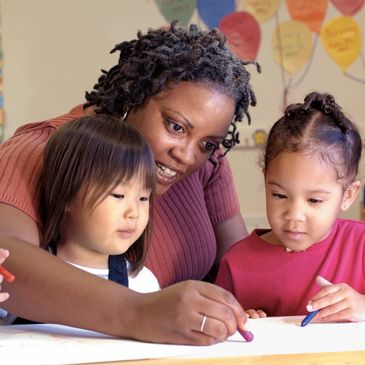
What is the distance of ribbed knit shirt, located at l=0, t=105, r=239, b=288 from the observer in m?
1.27

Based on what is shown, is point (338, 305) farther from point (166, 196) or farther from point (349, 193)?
point (166, 196)

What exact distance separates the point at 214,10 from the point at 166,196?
5.59ft

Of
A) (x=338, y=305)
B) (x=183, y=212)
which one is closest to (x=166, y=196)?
(x=183, y=212)

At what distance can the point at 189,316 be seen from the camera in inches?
31.6

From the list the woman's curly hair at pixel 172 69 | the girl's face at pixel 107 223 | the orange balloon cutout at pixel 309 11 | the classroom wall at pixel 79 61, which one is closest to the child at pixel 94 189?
the girl's face at pixel 107 223

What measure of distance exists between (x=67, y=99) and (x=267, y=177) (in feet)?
6.54

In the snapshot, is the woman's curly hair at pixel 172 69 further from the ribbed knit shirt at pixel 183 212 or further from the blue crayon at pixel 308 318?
the blue crayon at pixel 308 318

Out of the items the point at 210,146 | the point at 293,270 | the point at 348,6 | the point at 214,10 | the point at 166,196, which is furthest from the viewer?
the point at 214,10

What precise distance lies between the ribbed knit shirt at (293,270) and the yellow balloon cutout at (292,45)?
1.75 metres

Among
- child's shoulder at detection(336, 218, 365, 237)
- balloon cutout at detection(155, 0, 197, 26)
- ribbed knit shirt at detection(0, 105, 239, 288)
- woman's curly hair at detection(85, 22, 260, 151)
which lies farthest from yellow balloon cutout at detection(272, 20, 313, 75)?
child's shoulder at detection(336, 218, 365, 237)

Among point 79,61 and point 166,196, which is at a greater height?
point 79,61

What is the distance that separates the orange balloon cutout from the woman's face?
1.76 m

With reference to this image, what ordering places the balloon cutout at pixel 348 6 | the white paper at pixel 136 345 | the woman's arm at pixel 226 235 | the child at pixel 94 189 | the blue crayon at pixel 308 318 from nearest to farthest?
the white paper at pixel 136 345
the blue crayon at pixel 308 318
the child at pixel 94 189
the woman's arm at pixel 226 235
the balloon cutout at pixel 348 6

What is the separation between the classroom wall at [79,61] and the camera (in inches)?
117
